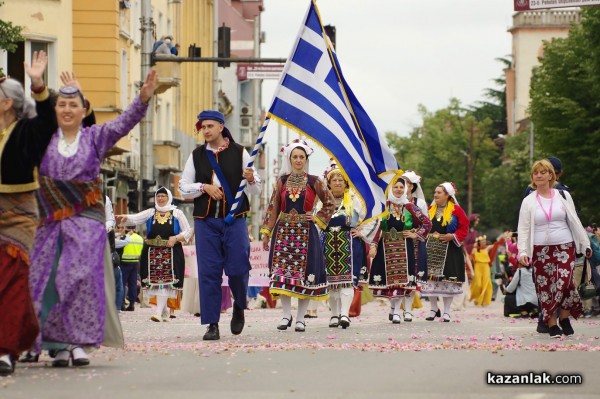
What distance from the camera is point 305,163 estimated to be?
18.5 m

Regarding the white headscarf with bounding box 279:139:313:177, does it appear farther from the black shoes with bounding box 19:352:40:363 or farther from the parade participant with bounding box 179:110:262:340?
the black shoes with bounding box 19:352:40:363

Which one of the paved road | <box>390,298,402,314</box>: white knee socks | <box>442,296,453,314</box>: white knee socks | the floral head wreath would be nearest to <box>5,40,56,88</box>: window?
<box>442,296,453,314</box>: white knee socks

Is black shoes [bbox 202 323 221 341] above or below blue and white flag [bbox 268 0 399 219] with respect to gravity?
below

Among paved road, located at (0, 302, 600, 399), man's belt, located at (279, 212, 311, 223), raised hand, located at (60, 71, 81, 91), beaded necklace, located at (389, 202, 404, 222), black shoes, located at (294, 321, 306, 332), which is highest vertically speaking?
raised hand, located at (60, 71, 81, 91)

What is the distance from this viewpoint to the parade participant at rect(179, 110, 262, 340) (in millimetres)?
16172

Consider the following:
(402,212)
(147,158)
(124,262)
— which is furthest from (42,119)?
(147,158)

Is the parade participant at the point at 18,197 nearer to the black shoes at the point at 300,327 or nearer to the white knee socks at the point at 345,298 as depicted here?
the black shoes at the point at 300,327

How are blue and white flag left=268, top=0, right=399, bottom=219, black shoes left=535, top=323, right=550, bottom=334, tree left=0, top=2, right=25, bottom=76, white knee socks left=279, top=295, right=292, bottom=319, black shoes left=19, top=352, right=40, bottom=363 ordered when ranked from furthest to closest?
tree left=0, top=2, right=25, bottom=76
white knee socks left=279, top=295, right=292, bottom=319
blue and white flag left=268, top=0, right=399, bottom=219
black shoes left=535, top=323, right=550, bottom=334
black shoes left=19, top=352, right=40, bottom=363

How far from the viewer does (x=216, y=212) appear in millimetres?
16172

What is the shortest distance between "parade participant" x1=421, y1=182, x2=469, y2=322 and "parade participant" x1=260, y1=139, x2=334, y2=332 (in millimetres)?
4648

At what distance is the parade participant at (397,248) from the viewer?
21859 millimetres

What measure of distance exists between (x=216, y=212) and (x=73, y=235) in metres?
4.04

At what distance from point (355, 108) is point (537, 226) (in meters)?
2.73

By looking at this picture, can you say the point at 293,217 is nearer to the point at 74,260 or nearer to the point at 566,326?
the point at 566,326
